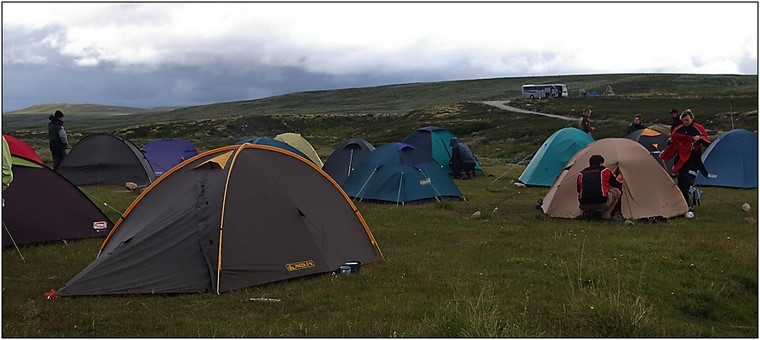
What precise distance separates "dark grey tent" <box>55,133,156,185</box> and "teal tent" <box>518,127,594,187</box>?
1234cm

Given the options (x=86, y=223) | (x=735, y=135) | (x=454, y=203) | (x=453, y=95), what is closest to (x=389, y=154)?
(x=454, y=203)

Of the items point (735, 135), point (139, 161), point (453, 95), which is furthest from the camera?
point (453, 95)

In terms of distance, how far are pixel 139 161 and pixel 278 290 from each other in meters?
14.6

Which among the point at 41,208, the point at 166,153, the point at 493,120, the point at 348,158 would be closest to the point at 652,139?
the point at 348,158

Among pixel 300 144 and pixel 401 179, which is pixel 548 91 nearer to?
pixel 300 144

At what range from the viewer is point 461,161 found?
23.2m

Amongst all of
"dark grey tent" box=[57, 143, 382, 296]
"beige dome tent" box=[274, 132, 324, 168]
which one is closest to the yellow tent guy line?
"dark grey tent" box=[57, 143, 382, 296]

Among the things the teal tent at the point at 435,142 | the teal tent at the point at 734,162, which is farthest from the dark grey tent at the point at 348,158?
the teal tent at the point at 734,162

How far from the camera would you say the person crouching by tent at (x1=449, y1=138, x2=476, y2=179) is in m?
23.2

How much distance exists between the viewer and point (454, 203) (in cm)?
1669

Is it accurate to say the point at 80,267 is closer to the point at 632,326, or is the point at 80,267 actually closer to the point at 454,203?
the point at 632,326

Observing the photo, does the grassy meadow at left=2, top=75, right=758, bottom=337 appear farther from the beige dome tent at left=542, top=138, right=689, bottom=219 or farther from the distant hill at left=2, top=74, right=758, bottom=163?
the distant hill at left=2, top=74, right=758, bottom=163

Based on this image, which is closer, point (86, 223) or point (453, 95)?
point (86, 223)

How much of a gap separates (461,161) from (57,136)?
13380 millimetres
